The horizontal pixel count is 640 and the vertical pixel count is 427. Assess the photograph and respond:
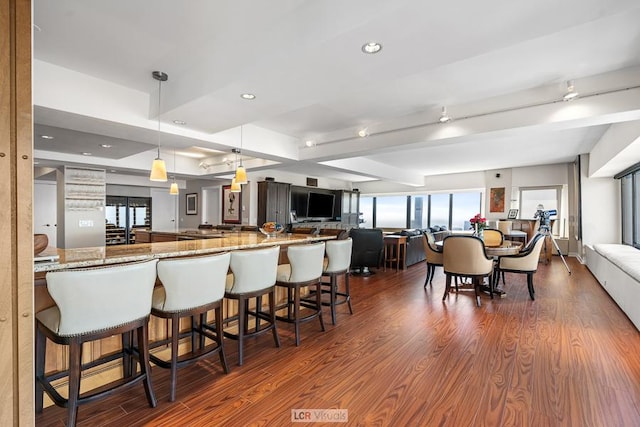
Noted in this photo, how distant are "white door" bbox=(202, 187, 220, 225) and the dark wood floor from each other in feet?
23.2

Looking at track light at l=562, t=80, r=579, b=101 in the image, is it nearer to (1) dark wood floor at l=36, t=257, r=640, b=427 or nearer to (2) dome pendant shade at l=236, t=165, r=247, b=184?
(1) dark wood floor at l=36, t=257, r=640, b=427

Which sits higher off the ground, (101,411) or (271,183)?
(271,183)

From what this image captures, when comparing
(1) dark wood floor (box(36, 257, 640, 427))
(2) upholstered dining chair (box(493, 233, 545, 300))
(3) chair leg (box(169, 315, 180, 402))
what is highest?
(2) upholstered dining chair (box(493, 233, 545, 300))

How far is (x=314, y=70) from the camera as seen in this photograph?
7.60 ft

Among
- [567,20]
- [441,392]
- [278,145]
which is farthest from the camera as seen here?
[278,145]

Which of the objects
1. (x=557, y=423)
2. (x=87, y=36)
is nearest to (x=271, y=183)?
(x=87, y=36)

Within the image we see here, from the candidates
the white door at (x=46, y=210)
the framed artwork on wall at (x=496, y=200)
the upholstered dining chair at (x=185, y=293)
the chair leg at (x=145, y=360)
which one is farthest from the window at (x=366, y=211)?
the chair leg at (x=145, y=360)

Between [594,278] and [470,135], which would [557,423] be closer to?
[470,135]

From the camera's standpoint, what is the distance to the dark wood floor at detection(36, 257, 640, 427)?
1891mm

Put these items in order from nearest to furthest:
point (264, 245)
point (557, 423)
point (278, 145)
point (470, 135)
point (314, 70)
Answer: point (557, 423) → point (314, 70) → point (264, 245) → point (470, 135) → point (278, 145)

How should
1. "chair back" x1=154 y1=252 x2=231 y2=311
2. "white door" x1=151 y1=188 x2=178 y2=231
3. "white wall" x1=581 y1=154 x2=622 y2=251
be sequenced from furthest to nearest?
1. "white door" x1=151 y1=188 x2=178 y2=231
2. "white wall" x1=581 y1=154 x2=622 y2=251
3. "chair back" x1=154 y1=252 x2=231 y2=311

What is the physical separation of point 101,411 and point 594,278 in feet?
24.1

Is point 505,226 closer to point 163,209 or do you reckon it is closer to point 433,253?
point 433,253

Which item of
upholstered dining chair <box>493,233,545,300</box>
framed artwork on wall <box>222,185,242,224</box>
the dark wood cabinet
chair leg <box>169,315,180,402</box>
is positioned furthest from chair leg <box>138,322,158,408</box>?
framed artwork on wall <box>222,185,242,224</box>
